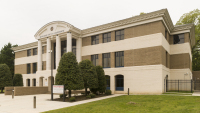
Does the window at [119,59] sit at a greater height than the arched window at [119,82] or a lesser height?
greater

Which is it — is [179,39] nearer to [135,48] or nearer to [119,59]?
[135,48]

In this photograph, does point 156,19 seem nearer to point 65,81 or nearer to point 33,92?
point 65,81

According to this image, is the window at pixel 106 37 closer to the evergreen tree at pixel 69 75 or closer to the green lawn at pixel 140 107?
the evergreen tree at pixel 69 75

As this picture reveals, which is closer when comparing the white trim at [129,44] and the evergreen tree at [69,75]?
the evergreen tree at [69,75]

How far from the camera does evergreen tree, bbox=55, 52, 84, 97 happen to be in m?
17.9

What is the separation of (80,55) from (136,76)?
39.0 ft

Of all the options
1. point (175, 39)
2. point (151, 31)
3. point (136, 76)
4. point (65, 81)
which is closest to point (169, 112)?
point (65, 81)

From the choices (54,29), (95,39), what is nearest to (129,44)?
(95,39)

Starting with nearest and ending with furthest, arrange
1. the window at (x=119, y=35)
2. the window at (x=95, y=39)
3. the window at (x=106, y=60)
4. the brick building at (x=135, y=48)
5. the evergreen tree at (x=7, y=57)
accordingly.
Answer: the brick building at (x=135, y=48)
the window at (x=119, y=35)
the window at (x=106, y=60)
the window at (x=95, y=39)
the evergreen tree at (x=7, y=57)

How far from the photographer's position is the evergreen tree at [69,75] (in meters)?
17.9

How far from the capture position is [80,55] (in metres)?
30.2

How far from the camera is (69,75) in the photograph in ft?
59.2

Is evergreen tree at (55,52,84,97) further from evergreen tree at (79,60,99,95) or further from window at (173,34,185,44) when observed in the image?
window at (173,34,185,44)

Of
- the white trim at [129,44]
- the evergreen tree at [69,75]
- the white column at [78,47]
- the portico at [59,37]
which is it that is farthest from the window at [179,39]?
the evergreen tree at [69,75]
